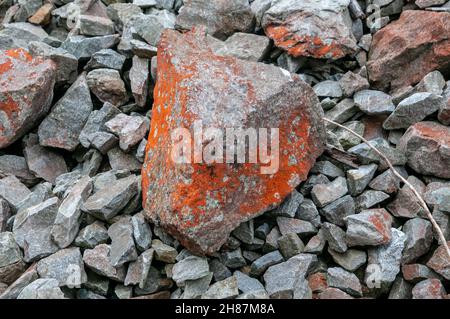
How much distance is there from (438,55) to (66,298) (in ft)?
13.2

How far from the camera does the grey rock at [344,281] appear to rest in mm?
3645

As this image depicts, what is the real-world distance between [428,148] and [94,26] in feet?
12.8

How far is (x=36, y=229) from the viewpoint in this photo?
414cm

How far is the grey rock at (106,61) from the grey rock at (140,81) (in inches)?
7.5

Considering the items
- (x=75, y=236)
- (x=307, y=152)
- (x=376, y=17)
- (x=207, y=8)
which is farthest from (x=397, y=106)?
(x=75, y=236)

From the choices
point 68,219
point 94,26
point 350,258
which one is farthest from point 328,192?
point 94,26

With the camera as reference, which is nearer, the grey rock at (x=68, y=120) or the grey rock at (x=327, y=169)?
the grey rock at (x=327, y=169)

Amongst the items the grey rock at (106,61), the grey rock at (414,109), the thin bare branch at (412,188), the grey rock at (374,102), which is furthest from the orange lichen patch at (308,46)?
the grey rock at (106,61)

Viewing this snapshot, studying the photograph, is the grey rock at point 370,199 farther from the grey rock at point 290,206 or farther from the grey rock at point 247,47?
the grey rock at point 247,47

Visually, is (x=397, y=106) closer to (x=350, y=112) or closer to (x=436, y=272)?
(x=350, y=112)

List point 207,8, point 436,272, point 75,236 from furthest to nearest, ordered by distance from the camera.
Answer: point 207,8
point 75,236
point 436,272

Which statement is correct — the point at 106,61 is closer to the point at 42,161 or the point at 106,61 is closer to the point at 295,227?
the point at 42,161

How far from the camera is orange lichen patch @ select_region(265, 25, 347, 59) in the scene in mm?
5035
